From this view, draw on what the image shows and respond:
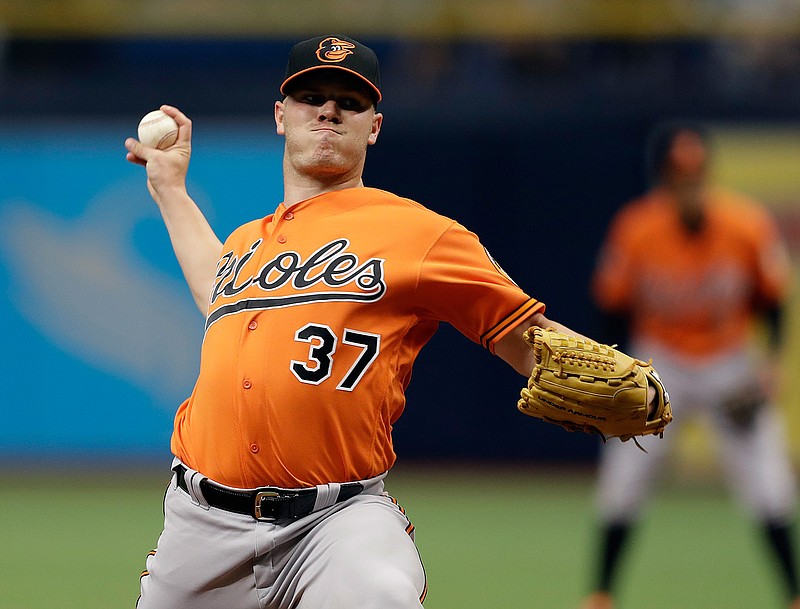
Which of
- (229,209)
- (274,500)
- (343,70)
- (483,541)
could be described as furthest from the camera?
(229,209)

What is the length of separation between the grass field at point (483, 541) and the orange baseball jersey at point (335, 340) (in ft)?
9.96

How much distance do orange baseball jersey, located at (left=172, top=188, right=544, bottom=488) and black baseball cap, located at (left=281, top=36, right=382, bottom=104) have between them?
41cm

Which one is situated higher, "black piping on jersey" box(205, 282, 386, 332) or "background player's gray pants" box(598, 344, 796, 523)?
"black piping on jersey" box(205, 282, 386, 332)

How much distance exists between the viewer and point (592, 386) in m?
3.14

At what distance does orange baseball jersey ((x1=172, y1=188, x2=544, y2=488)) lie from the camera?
3.26 meters

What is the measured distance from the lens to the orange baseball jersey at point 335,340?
3264 mm

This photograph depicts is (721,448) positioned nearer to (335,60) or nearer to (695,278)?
(695,278)

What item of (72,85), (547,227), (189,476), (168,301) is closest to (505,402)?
(547,227)

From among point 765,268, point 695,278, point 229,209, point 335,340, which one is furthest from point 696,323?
point 229,209

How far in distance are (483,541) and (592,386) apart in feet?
16.3

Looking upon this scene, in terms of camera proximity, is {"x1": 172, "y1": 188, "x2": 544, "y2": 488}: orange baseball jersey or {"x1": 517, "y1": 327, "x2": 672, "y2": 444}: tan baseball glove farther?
{"x1": 172, "y1": 188, "x2": 544, "y2": 488}: orange baseball jersey

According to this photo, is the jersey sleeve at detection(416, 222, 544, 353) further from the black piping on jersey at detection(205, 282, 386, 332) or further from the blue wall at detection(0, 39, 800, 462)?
the blue wall at detection(0, 39, 800, 462)

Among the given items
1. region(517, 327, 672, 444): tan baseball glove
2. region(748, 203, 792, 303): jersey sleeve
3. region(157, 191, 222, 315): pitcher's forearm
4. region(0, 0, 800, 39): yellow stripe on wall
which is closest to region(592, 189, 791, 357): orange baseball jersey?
region(748, 203, 792, 303): jersey sleeve

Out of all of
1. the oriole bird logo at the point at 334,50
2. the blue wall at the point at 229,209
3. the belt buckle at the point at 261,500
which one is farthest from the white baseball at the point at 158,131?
the blue wall at the point at 229,209
